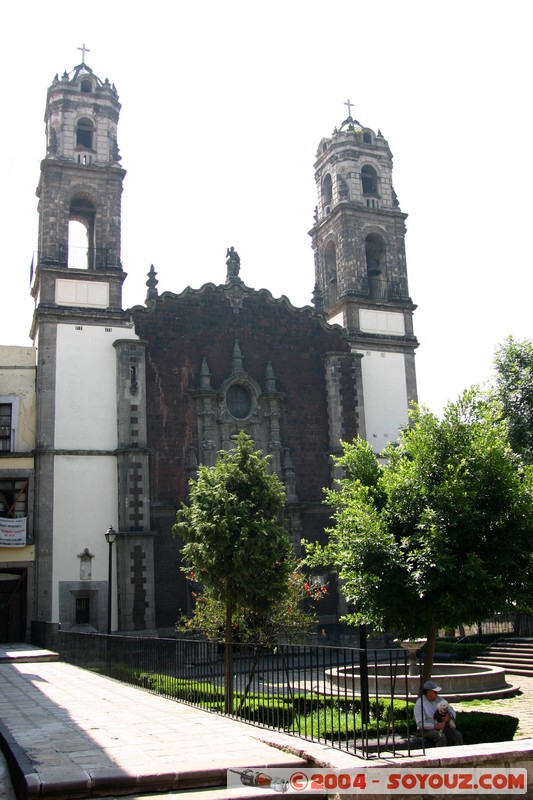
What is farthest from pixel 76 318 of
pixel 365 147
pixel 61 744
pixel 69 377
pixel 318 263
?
pixel 61 744

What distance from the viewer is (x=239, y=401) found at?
30.8 m

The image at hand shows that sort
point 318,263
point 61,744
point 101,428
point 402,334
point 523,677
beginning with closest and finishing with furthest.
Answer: point 61,744 < point 523,677 < point 101,428 < point 402,334 < point 318,263

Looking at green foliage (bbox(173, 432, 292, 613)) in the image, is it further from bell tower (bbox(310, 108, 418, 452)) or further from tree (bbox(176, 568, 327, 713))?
bell tower (bbox(310, 108, 418, 452))

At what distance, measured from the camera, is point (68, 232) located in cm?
3034

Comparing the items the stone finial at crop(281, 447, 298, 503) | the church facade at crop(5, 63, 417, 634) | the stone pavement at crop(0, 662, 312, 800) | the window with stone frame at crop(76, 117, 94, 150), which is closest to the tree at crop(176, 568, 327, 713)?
the stone pavement at crop(0, 662, 312, 800)

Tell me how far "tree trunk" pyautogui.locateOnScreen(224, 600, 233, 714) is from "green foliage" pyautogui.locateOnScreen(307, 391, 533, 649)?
2186mm

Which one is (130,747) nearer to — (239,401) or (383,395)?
(239,401)

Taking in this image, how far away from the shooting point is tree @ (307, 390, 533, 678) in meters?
12.4

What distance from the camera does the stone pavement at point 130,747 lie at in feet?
25.2

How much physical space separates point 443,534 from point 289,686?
3384 mm

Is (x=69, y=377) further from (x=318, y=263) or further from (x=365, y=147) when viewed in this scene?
(x=365, y=147)

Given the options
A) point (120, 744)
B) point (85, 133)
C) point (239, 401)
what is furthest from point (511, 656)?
point (85, 133)

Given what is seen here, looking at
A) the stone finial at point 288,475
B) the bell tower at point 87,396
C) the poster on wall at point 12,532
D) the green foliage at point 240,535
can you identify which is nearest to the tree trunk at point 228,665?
the green foliage at point 240,535

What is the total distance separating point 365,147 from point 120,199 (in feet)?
36.8
